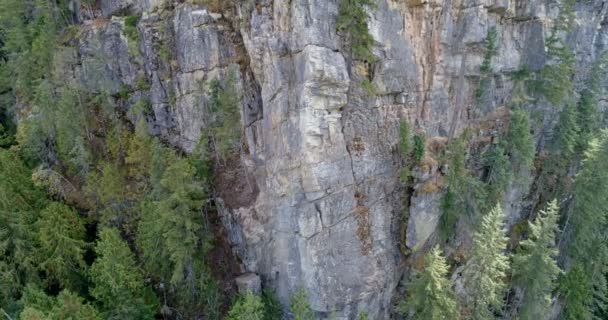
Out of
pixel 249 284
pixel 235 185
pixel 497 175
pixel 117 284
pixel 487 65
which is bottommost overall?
pixel 249 284

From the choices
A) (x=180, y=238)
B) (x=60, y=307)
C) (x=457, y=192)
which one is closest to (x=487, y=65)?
(x=457, y=192)

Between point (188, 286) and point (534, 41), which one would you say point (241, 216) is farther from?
point (534, 41)

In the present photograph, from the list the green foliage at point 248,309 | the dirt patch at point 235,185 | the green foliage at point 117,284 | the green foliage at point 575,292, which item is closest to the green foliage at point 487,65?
the green foliage at point 575,292

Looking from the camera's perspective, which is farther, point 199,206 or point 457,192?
point 457,192

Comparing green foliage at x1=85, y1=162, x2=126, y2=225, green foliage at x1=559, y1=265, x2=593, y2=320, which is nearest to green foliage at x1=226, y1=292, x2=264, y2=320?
green foliage at x1=85, y1=162, x2=126, y2=225

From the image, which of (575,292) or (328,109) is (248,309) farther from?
(575,292)

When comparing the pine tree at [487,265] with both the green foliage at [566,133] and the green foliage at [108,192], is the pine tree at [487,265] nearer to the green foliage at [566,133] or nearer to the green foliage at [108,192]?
the green foliage at [566,133]

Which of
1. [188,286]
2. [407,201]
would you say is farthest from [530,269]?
[188,286]
